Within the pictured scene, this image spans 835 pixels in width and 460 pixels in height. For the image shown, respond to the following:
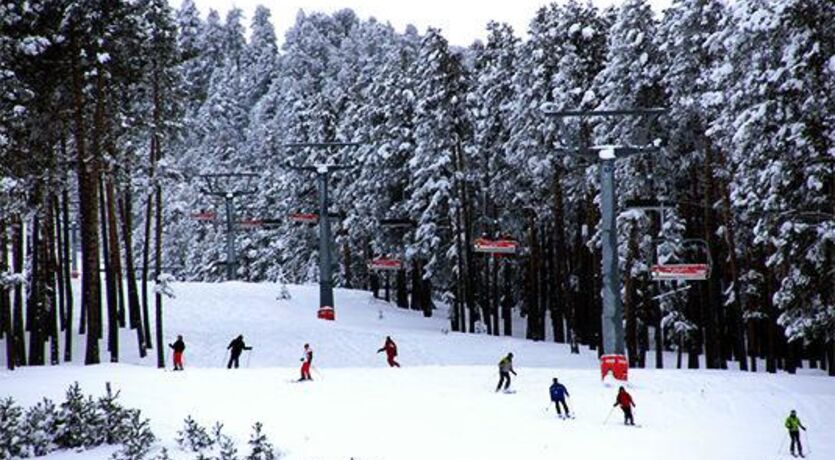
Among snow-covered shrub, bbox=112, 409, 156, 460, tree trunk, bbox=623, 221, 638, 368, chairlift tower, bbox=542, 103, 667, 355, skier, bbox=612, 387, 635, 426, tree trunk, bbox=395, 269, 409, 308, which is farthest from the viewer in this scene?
tree trunk, bbox=395, 269, 409, 308

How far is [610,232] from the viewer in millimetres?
26594

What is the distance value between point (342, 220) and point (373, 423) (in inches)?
1491

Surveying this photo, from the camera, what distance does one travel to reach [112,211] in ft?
105

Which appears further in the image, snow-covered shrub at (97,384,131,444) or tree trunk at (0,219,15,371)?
tree trunk at (0,219,15,371)

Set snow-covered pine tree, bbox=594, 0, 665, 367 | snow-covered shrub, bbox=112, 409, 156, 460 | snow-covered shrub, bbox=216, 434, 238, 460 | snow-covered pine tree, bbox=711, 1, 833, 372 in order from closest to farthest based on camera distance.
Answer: snow-covered shrub, bbox=216, 434, 238, 460
snow-covered shrub, bbox=112, 409, 156, 460
snow-covered pine tree, bbox=711, 1, 833, 372
snow-covered pine tree, bbox=594, 0, 665, 367

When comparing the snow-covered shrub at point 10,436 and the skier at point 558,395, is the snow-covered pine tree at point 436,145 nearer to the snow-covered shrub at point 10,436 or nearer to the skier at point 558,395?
the skier at point 558,395

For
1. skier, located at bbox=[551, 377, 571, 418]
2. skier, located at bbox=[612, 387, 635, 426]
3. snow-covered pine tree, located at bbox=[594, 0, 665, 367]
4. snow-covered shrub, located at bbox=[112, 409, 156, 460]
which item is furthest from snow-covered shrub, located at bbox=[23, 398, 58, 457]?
snow-covered pine tree, located at bbox=[594, 0, 665, 367]

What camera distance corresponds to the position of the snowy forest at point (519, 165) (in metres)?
23.0

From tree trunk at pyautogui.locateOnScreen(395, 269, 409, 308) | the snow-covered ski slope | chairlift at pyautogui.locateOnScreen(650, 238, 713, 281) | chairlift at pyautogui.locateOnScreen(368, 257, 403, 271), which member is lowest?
the snow-covered ski slope

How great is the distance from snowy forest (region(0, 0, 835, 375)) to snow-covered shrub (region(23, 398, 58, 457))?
19.2ft

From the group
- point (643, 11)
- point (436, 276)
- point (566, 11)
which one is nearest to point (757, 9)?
point (643, 11)

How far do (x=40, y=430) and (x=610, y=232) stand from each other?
→ 16174 millimetres

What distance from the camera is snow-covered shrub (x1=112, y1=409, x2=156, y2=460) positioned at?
646 inches

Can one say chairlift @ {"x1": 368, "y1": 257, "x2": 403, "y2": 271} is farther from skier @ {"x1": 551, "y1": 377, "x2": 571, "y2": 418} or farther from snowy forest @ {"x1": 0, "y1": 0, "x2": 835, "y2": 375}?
skier @ {"x1": 551, "y1": 377, "x2": 571, "y2": 418}
